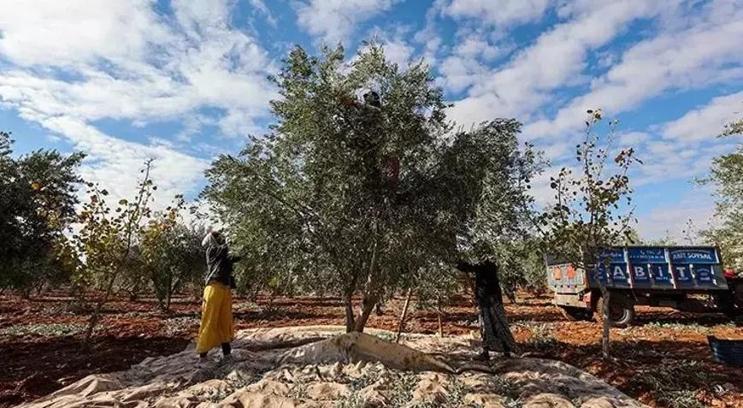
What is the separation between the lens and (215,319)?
7941mm

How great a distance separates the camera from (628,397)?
641 centimetres

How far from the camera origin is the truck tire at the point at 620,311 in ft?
46.2

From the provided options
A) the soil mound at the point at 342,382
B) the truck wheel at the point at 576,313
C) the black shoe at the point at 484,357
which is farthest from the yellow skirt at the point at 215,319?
the truck wheel at the point at 576,313

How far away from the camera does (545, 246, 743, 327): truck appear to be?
14.1 meters

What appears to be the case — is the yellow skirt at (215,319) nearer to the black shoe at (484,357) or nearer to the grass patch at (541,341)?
the black shoe at (484,357)

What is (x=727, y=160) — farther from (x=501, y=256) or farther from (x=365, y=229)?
(x=365, y=229)

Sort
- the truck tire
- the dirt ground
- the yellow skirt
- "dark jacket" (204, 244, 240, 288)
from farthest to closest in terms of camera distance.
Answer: the truck tire < "dark jacket" (204, 244, 240, 288) < the yellow skirt < the dirt ground

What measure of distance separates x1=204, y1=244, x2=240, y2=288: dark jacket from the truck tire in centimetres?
1123

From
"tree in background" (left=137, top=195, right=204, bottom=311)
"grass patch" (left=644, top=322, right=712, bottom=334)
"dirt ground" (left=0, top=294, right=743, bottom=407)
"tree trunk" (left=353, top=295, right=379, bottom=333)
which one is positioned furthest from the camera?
"tree in background" (left=137, top=195, right=204, bottom=311)

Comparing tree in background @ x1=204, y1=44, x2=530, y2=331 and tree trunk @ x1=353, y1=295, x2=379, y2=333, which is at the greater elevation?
tree in background @ x1=204, y1=44, x2=530, y2=331

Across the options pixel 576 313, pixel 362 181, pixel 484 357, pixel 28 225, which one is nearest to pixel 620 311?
pixel 576 313

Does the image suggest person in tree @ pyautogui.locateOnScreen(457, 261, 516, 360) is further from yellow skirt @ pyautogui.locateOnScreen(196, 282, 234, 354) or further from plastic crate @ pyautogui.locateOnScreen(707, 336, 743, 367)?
yellow skirt @ pyautogui.locateOnScreen(196, 282, 234, 354)

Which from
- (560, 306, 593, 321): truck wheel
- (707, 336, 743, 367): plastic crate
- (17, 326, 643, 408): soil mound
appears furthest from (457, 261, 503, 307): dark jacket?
(560, 306, 593, 321): truck wheel

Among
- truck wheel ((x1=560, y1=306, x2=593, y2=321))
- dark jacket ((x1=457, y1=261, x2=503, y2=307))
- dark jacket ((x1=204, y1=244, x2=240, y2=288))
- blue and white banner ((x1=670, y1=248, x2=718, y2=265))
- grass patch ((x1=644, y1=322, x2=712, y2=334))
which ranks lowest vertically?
grass patch ((x1=644, y1=322, x2=712, y2=334))
